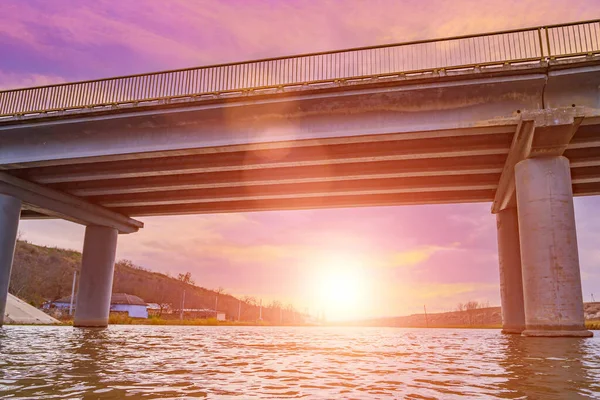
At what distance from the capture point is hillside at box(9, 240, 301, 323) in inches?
3656

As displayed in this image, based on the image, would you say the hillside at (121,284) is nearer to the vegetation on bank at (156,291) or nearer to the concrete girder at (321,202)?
the vegetation on bank at (156,291)

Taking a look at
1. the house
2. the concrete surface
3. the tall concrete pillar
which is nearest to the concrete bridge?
the tall concrete pillar

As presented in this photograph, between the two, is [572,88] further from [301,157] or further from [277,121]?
[277,121]

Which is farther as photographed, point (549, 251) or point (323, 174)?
point (323, 174)

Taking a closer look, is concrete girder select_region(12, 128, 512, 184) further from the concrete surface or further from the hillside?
the hillside

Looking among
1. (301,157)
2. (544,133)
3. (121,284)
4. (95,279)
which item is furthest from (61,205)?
(121,284)

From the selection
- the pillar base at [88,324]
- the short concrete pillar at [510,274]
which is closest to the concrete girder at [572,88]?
the short concrete pillar at [510,274]

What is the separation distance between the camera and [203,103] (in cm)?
2094

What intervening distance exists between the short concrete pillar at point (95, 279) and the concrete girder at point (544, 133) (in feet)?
82.8

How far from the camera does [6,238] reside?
951 inches

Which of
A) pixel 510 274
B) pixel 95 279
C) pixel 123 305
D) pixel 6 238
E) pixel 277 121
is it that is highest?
pixel 277 121

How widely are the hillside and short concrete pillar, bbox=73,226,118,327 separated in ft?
181

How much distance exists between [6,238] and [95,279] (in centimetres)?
723

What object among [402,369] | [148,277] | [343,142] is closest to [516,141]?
[343,142]
